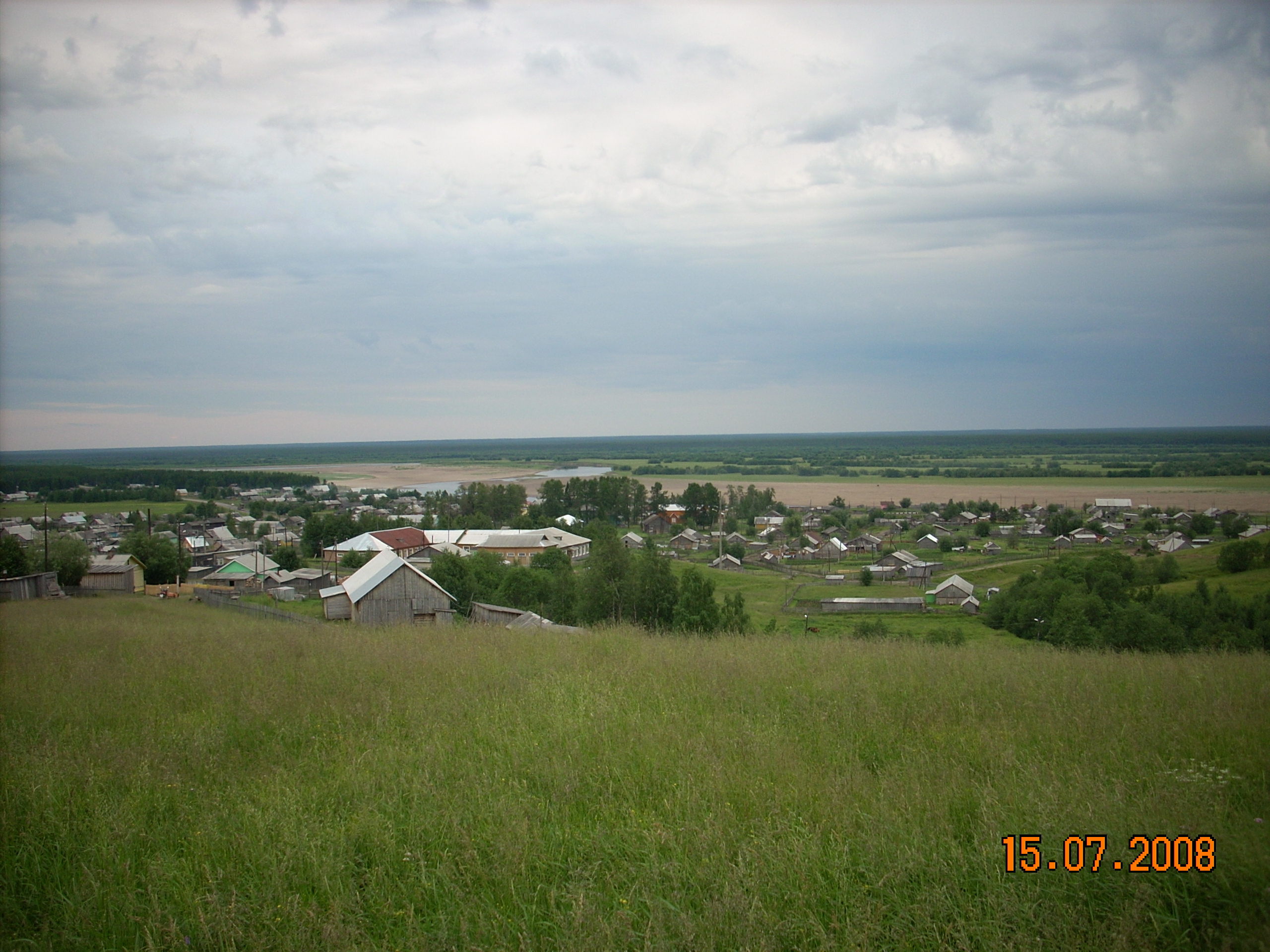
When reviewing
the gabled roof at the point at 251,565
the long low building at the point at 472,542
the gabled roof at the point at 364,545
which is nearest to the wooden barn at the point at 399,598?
the long low building at the point at 472,542

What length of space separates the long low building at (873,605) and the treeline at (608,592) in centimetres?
754

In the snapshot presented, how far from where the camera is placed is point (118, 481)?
63.1 metres

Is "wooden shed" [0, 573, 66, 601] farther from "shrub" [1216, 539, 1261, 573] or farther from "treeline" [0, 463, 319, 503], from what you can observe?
"shrub" [1216, 539, 1261, 573]

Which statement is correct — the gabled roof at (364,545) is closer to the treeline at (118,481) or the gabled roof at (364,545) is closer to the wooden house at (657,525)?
the treeline at (118,481)

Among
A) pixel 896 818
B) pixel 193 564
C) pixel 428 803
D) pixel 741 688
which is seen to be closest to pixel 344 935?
pixel 428 803

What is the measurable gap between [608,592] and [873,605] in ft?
44.6

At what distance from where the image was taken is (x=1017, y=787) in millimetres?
3867

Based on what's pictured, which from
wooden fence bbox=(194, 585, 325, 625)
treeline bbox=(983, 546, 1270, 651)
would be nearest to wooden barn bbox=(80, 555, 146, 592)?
wooden fence bbox=(194, 585, 325, 625)

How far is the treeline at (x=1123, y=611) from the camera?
15.2m

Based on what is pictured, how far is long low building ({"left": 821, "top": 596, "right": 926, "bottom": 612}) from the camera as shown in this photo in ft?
97.7

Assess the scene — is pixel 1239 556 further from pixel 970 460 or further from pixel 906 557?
pixel 970 460

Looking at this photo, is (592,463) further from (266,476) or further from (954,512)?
(954,512)
